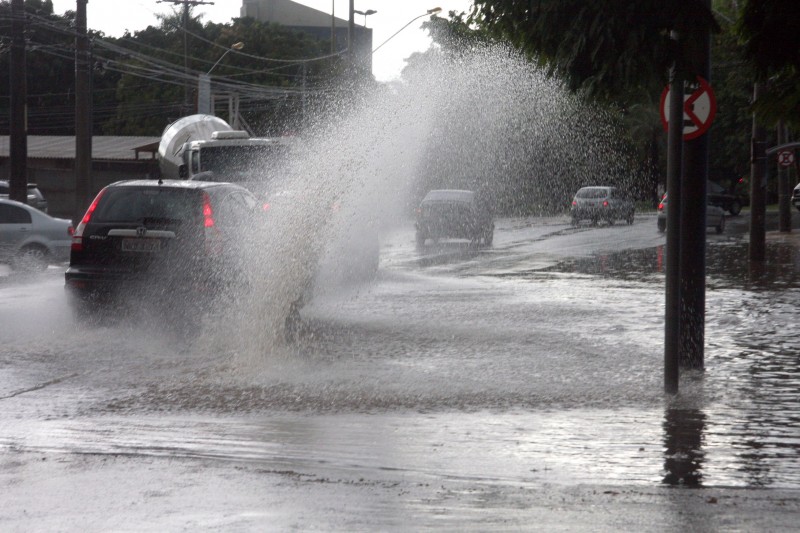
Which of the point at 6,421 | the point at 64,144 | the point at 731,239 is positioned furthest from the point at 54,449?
the point at 64,144

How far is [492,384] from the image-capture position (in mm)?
8992

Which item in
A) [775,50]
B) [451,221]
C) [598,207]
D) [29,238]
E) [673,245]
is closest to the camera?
[775,50]

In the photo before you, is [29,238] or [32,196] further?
[32,196]

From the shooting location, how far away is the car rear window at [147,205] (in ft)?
39.8

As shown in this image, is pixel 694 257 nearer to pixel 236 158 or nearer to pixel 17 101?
pixel 236 158

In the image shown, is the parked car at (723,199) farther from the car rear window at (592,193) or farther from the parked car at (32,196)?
the parked car at (32,196)

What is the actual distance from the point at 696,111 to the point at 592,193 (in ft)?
113

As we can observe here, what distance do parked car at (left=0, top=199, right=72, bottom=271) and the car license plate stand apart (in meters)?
10.3

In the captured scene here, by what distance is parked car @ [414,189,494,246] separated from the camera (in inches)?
1150

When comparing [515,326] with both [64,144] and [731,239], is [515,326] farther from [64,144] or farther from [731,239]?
[64,144]

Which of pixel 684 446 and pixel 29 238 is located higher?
pixel 29 238

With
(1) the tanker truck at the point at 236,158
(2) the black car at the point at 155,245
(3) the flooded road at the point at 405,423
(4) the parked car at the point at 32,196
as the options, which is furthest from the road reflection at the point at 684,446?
(4) the parked car at the point at 32,196

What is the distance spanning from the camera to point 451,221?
2944 centimetres

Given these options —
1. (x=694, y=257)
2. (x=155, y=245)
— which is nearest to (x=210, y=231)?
(x=155, y=245)
